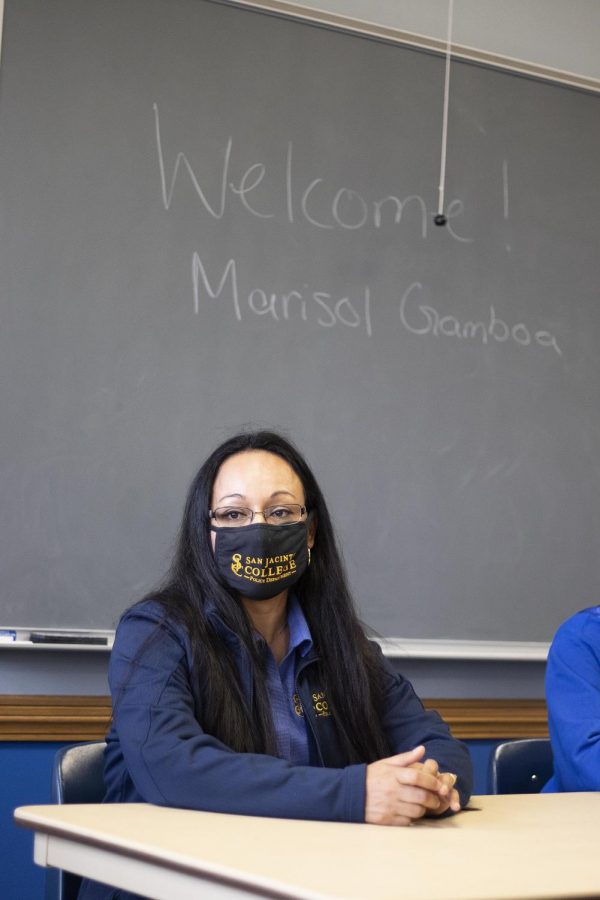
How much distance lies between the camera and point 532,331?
3453mm

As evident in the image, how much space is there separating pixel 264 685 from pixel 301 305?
4.83 feet

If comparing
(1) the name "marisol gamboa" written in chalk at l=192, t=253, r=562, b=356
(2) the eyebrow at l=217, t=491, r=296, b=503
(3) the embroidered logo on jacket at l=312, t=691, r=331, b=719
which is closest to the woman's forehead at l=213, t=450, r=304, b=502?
(2) the eyebrow at l=217, t=491, r=296, b=503

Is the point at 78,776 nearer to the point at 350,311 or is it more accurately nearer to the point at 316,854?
the point at 316,854

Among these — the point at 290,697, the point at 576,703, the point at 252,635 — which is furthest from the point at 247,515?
the point at 576,703

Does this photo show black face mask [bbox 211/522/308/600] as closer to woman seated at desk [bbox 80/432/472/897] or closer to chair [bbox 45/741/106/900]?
woman seated at desk [bbox 80/432/472/897]

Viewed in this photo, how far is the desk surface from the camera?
113cm

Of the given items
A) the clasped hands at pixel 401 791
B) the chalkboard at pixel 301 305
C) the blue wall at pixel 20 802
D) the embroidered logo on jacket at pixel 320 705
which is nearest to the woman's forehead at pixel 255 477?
the embroidered logo on jacket at pixel 320 705

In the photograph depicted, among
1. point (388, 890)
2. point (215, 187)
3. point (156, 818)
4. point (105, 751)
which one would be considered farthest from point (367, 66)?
point (388, 890)

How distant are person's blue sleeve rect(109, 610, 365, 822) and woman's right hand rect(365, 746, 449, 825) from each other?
0.05 feet

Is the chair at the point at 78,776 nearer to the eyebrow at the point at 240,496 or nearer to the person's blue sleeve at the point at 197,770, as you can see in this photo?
the person's blue sleeve at the point at 197,770

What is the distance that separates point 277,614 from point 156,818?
646mm

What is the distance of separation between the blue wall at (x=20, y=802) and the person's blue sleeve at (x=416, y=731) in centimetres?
110

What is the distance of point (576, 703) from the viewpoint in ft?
7.29

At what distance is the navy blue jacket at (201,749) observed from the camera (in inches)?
62.0
